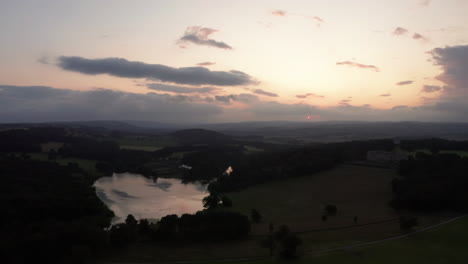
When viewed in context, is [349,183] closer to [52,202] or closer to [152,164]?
[52,202]

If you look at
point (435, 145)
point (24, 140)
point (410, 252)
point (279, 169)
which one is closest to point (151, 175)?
point (279, 169)

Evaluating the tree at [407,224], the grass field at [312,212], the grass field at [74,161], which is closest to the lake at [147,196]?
the grass field at [74,161]

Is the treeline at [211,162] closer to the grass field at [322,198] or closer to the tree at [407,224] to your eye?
the grass field at [322,198]

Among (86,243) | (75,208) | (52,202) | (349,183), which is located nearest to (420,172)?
(349,183)

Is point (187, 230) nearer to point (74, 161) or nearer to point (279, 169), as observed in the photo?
point (279, 169)

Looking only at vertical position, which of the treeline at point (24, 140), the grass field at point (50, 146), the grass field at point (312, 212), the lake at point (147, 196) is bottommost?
the lake at point (147, 196)

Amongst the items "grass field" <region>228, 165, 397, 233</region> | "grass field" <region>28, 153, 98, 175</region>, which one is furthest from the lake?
"grass field" <region>228, 165, 397, 233</region>

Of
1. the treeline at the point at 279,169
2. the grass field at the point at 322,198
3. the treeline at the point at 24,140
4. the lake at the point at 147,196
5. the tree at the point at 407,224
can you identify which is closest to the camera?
A: the tree at the point at 407,224
